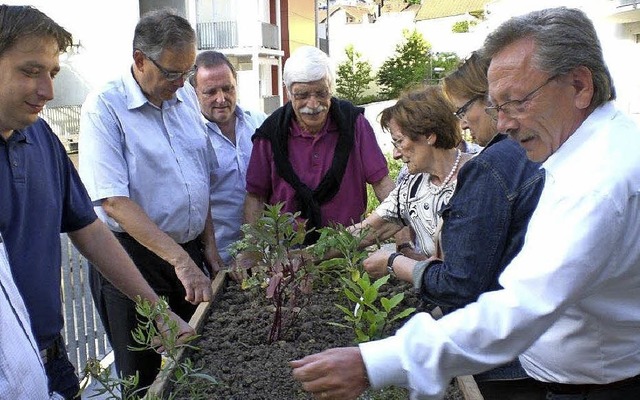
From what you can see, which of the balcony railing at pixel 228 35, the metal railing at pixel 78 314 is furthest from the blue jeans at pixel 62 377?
the balcony railing at pixel 228 35

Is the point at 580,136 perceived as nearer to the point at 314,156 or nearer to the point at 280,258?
the point at 280,258

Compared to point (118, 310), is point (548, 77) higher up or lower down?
higher up

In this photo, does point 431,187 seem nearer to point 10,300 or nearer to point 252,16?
point 10,300

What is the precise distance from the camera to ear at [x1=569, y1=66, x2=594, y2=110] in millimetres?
1572

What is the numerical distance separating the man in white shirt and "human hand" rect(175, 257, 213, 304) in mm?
1487

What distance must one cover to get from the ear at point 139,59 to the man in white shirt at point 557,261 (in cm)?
185

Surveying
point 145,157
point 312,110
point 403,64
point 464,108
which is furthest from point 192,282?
point 403,64

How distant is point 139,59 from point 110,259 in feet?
3.48

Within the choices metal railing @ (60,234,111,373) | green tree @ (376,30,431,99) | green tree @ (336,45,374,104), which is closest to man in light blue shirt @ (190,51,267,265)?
metal railing @ (60,234,111,373)

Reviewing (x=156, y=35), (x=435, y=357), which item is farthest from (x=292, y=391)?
(x=156, y=35)

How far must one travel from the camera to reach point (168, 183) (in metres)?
3.22

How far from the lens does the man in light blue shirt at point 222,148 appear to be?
12.3 feet

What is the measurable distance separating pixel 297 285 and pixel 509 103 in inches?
56.8

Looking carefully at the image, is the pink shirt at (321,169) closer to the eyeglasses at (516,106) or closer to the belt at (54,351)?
the belt at (54,351)
